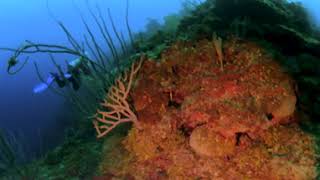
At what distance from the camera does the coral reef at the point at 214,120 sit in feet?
10.0

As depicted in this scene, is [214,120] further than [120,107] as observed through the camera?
No

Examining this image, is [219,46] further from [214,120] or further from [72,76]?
[72,76]

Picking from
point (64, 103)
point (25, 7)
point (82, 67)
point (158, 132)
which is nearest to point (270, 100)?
point (158, 132)


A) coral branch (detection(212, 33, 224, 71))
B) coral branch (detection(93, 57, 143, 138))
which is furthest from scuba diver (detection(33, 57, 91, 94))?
coral branch (detection(212, 33, 224, 71))

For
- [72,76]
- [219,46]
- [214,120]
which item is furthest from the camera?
[72,76]

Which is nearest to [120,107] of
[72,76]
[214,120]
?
[214,120]

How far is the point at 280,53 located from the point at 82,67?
2686mm

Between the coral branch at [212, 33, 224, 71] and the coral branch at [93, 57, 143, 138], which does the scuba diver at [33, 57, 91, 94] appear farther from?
the coral branch at [212, 33, 224, 71]

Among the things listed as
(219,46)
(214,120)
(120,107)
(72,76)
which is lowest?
(214,120)

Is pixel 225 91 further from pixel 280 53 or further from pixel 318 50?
pixel 318 50

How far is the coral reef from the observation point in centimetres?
306

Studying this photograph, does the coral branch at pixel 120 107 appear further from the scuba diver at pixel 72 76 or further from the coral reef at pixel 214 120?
the scuba diver at pixel 72 76

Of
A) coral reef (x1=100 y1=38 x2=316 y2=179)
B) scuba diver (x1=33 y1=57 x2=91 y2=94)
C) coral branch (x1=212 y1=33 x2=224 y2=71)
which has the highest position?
scuba diver (x1=33 y1=57 x2=91 y2=94)

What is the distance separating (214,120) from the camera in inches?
125
